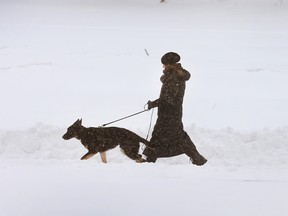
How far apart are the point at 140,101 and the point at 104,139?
12.6 feet

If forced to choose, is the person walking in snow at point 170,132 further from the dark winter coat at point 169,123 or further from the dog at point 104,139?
the dog at point 104,139

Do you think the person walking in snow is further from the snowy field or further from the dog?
the snowy field

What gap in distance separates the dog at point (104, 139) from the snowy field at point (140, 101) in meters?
0.27

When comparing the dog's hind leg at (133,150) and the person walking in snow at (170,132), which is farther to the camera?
the dog's hind leg at (133,150)

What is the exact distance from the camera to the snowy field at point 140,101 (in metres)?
4.42

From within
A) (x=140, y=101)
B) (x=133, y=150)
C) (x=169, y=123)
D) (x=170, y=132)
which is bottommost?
(x=140, y=101)

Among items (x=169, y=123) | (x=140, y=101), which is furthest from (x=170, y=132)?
(x=140, y=101)

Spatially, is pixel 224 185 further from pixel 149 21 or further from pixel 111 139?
pixel 149 21

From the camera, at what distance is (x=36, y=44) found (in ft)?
51.8

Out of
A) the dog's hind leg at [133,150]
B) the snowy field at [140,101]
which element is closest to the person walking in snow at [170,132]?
the dog's hind leg at [133,150]

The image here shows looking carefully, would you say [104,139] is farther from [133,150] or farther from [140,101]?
[140,101]

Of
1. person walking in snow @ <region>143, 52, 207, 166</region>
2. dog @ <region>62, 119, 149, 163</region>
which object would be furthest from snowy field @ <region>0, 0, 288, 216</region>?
person walking in snow @ <region>143, 52, 207, 166</region>

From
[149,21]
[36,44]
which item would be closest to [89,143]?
[36,44]

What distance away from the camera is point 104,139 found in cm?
593
